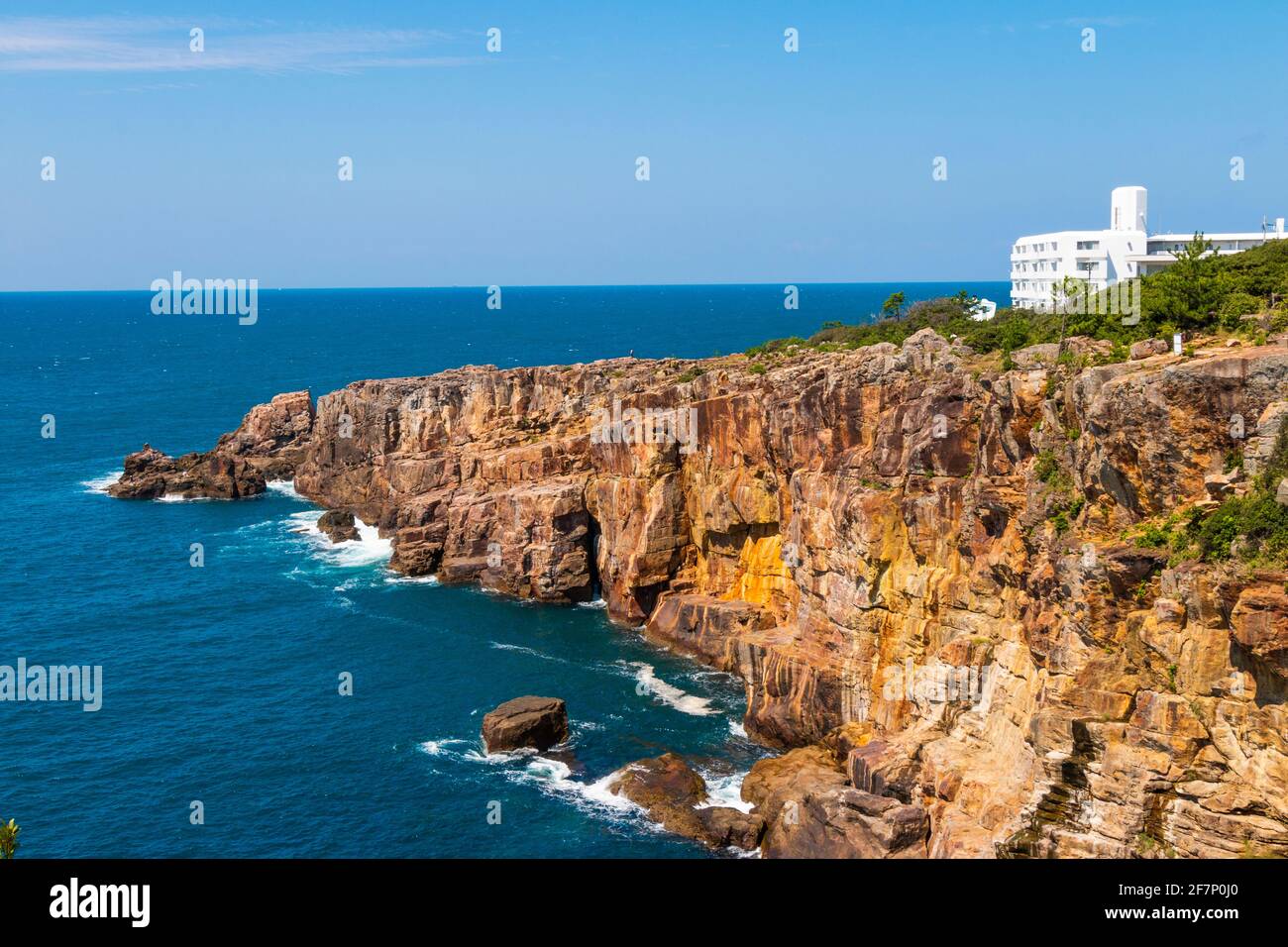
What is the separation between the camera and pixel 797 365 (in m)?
79.8

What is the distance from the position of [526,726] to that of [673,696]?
10.2 meters

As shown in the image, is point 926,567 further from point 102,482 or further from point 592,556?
point 102,482

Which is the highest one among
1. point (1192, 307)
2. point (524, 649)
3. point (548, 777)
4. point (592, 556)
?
point (1192, 307)

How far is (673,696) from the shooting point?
6631 centimetres

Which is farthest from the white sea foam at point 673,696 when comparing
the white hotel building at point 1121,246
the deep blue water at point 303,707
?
the white hotel building at point 1121,246

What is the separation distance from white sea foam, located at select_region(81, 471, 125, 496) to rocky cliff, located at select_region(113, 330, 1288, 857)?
132ft

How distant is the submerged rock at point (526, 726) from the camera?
195 feet

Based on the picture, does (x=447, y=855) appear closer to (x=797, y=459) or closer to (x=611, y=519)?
(x=797, y=459)

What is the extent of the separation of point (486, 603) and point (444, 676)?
14.2 m

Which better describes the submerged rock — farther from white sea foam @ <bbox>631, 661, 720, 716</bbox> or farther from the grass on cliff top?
the grass on cliff top

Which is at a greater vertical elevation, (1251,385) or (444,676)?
(1251,385)

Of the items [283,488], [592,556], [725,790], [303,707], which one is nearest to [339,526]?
[283,488]

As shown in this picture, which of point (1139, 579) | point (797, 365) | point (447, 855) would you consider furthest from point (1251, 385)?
point (797, 365)

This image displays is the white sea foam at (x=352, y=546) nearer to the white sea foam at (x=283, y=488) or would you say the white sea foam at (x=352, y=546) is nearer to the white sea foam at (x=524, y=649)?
the white sea foam at (x=283, y=488)
